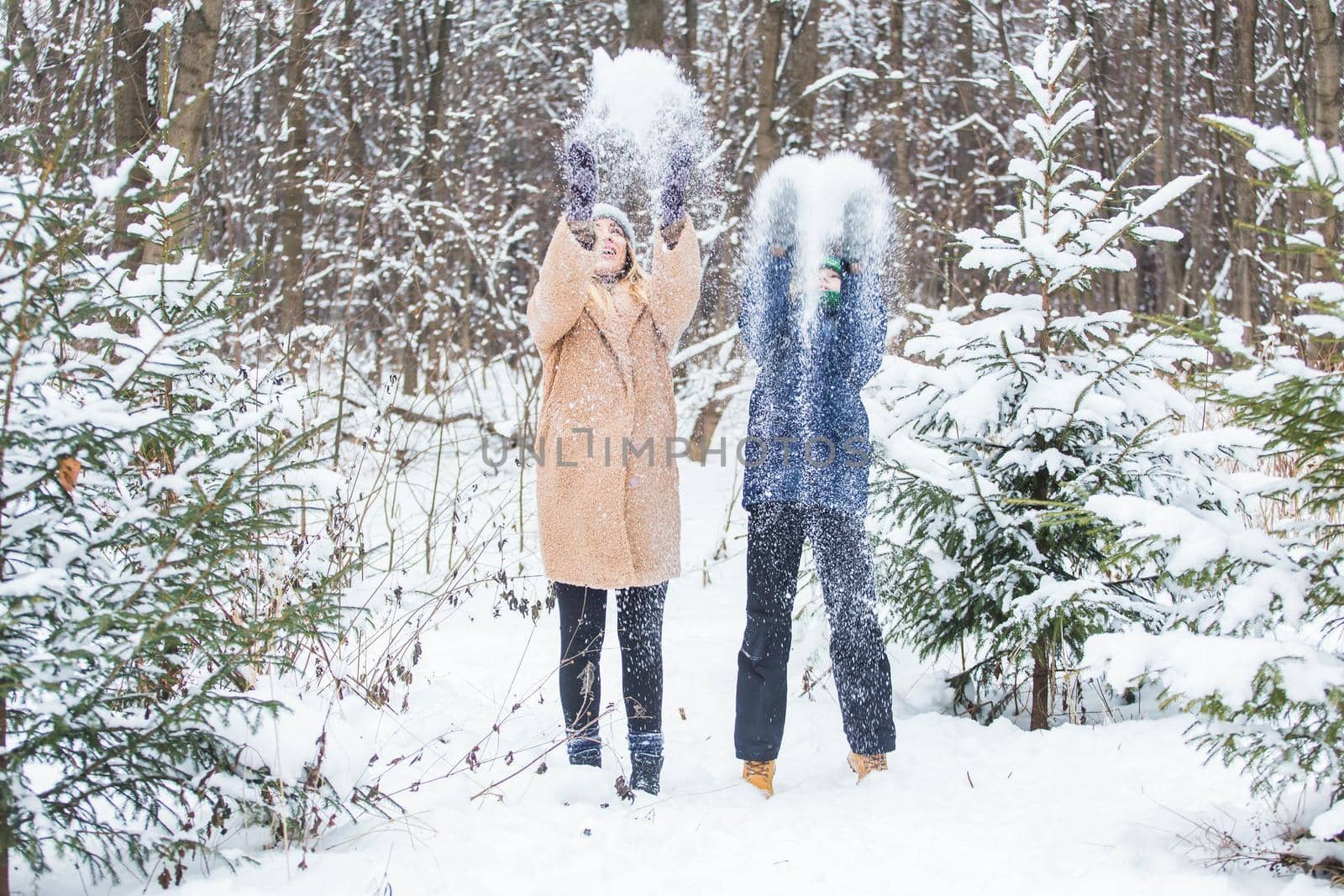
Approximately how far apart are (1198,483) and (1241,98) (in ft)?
32.6

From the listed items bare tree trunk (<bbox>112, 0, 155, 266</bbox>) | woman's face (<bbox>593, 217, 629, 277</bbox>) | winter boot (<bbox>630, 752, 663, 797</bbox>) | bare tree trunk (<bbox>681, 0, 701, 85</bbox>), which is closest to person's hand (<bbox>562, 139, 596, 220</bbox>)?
woman's face (<bbox>593, 217, 629, 277</bbox>)

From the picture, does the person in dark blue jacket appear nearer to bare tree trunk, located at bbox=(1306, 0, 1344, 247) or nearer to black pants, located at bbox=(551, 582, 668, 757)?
black pants, located at bbox=(551, 582, 668, 757)

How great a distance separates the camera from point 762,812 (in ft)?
9.66

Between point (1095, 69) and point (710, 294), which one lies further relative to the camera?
point (1095, 69)

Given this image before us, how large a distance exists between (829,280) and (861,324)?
0.17 meters

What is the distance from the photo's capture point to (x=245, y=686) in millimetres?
2621

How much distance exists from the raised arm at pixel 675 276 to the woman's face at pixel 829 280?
0.37 meters

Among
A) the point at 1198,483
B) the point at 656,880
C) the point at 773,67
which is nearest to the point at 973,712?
the point at 1198,483

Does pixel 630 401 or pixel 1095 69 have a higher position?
pixel 1095 69

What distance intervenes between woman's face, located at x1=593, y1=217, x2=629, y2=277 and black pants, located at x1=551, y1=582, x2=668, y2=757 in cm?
93

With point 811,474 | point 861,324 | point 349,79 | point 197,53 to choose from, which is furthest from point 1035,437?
point 349,79

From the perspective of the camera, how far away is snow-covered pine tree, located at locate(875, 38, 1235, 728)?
10.4ft

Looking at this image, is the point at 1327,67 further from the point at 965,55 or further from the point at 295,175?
the point at 295,175

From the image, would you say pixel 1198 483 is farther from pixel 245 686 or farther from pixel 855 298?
pixel 245 686
